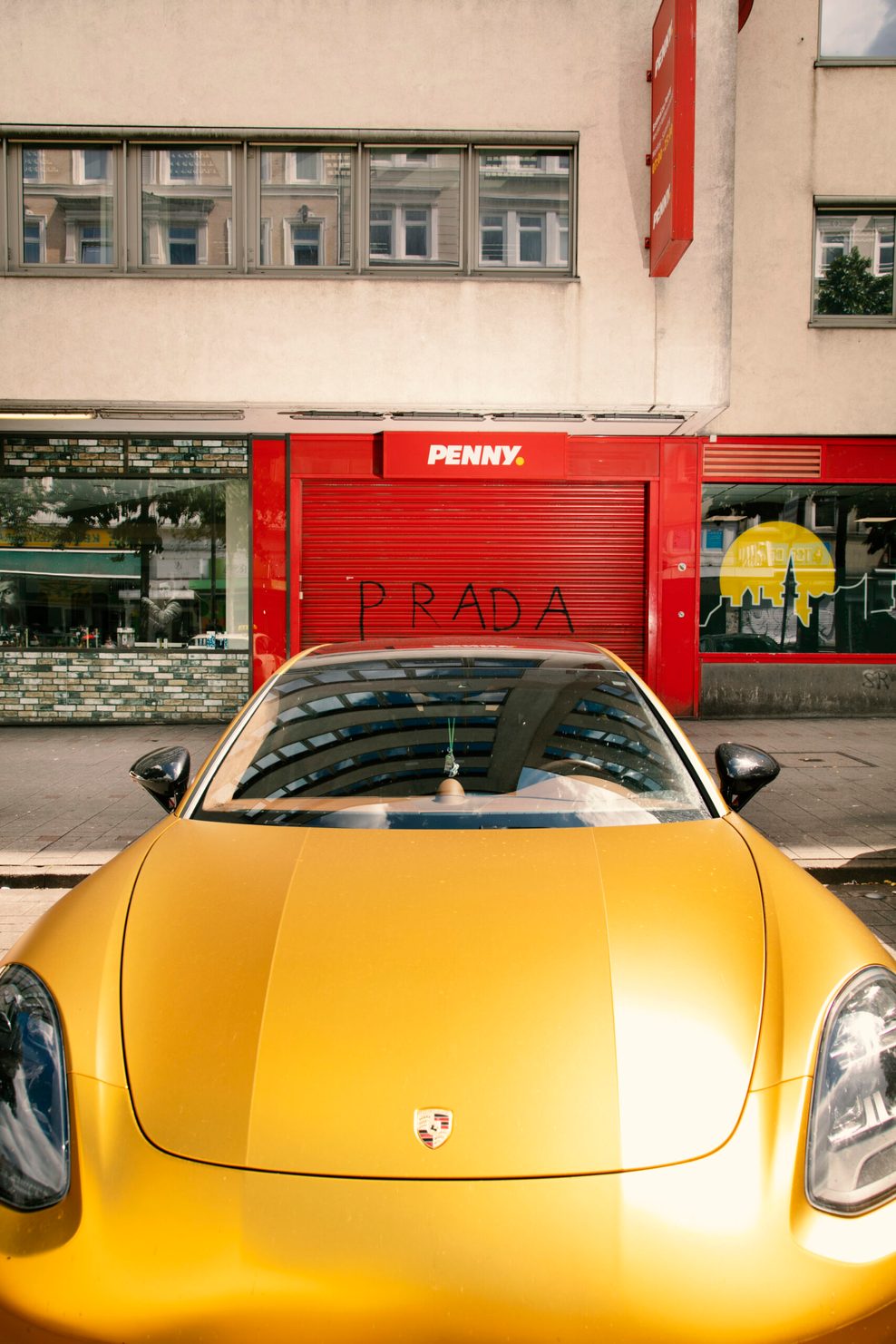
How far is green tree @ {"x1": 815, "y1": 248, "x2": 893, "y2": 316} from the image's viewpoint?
39.6 ft

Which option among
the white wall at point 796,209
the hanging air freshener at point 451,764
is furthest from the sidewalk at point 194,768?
the white wall at point 796,209

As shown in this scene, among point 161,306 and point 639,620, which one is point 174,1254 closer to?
point 161,306

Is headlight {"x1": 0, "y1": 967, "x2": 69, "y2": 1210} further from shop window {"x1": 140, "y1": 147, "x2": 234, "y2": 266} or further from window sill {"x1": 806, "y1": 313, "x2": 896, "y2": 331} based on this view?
window sill {"x1": 806, "y1": 313, "x2": 896, "y2": 331}

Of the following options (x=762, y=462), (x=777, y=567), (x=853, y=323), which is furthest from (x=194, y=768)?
(x=853, y=323)

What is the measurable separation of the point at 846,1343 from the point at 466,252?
11.0 m

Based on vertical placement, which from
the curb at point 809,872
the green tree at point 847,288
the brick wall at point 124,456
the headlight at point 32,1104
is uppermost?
the green tree at point 847,288

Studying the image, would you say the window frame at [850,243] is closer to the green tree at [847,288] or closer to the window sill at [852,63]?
the green tree at [847,288]

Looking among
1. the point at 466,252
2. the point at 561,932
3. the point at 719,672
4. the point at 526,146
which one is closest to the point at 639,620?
the point at 719,672

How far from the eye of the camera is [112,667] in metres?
11.9

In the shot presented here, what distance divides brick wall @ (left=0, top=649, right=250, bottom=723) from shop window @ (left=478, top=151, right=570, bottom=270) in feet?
18.5

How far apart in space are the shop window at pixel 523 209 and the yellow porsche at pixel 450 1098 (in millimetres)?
9818

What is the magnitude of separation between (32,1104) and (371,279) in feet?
33.1

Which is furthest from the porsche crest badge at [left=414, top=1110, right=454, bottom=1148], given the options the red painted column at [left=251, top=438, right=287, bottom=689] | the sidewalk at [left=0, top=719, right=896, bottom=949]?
the red painted column at [left=251, top=438, right=287, bottom=689]

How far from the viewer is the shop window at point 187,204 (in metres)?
10.8
